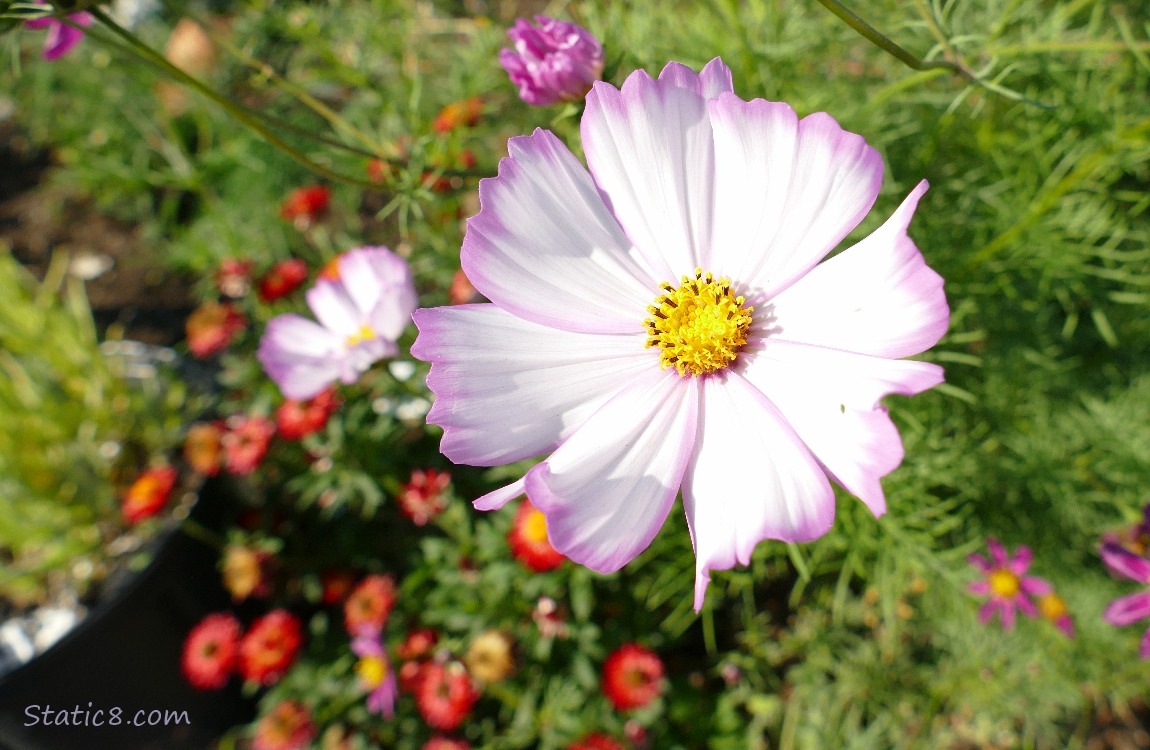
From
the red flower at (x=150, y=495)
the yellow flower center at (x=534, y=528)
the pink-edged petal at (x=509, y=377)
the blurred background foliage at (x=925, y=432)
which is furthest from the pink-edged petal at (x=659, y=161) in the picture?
the red flower at (x=150, y=495)

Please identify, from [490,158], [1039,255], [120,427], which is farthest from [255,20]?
[1039,255]

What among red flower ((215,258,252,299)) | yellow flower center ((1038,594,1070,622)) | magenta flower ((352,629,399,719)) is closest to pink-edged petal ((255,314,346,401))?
red flower ((215,258,252,299))

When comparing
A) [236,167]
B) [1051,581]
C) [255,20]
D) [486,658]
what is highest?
[255,20]

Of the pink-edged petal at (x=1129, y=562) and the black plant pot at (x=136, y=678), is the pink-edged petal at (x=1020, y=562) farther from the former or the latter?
the black plant pot at (x=136, y=678)

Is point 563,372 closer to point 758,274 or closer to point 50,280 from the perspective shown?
point 758,274

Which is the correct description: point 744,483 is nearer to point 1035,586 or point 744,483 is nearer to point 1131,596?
point 1131,596

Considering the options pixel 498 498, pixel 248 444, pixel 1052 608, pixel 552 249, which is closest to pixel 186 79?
pixel 552 249

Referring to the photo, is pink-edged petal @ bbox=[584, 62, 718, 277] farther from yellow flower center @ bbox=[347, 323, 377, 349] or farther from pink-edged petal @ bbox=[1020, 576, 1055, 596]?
pink-edged petal @ bbox=[1020, 576, 1055, 596]
